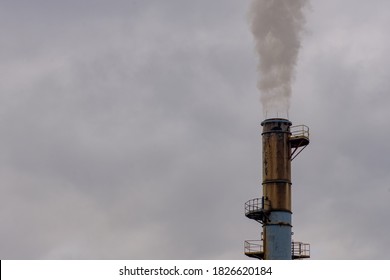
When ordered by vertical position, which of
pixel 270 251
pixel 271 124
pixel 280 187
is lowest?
pixel 270 251

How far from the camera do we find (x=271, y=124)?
230 feet

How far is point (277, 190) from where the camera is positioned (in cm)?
6875

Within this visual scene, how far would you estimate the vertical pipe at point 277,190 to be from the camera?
6825cm

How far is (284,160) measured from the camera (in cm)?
6931

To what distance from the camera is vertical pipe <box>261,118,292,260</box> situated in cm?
6825
